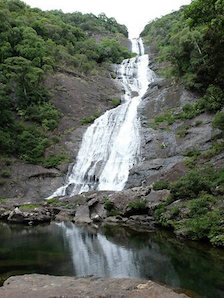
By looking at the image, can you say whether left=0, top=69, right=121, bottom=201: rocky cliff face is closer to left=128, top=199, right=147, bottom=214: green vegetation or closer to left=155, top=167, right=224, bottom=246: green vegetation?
left=128, top=199, right=147, bottom=214: green vegetation

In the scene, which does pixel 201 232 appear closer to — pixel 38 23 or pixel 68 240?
pixel 68 240

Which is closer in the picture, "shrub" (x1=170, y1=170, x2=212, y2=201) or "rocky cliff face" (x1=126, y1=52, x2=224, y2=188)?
"shrub" (x1=170, y1=170, x2=212, y2=201)

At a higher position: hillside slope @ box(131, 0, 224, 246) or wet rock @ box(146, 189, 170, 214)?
hillside slope @ box(131, 0, 224, 246)

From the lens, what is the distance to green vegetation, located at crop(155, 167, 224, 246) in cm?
1345

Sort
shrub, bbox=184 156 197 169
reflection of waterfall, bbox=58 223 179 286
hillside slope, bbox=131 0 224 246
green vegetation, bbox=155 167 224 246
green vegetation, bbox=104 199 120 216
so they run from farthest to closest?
shrub, bbox=184 156 197 169 < green vegetation, bbox=104 199 120 216 < hillside slope, bbox=131 0 224 246 < green vegetation, bbox=155 167 224 246 < reflection of waterfall, bbox=58 223 179 286

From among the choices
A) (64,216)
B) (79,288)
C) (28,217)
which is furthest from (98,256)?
(28,217)

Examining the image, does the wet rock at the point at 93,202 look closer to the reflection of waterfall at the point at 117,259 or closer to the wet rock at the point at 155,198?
the wet rock at the point at 155,198

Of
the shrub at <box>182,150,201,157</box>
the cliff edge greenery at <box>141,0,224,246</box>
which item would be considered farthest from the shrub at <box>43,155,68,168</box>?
the cliff edge greenery at <box>141,0,224,246</box>

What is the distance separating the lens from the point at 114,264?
11.6 m

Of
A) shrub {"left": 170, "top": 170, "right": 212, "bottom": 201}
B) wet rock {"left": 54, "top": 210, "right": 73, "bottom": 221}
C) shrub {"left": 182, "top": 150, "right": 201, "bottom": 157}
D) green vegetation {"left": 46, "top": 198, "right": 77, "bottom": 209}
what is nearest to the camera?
shrub {"left": 170, "top": 170, "right": 212, "bottom": 201}

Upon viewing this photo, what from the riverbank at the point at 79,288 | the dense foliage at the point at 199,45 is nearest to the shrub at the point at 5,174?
the dense foliage at the point at 199,45

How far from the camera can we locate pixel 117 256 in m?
12.8

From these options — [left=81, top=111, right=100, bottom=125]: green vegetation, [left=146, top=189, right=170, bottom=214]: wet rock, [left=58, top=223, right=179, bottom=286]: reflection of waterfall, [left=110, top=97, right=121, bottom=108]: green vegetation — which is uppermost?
[left=110, top=97, right=121, bottom=108]: green vegetation

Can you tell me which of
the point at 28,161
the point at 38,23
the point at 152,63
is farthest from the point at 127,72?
the point at 28,161
